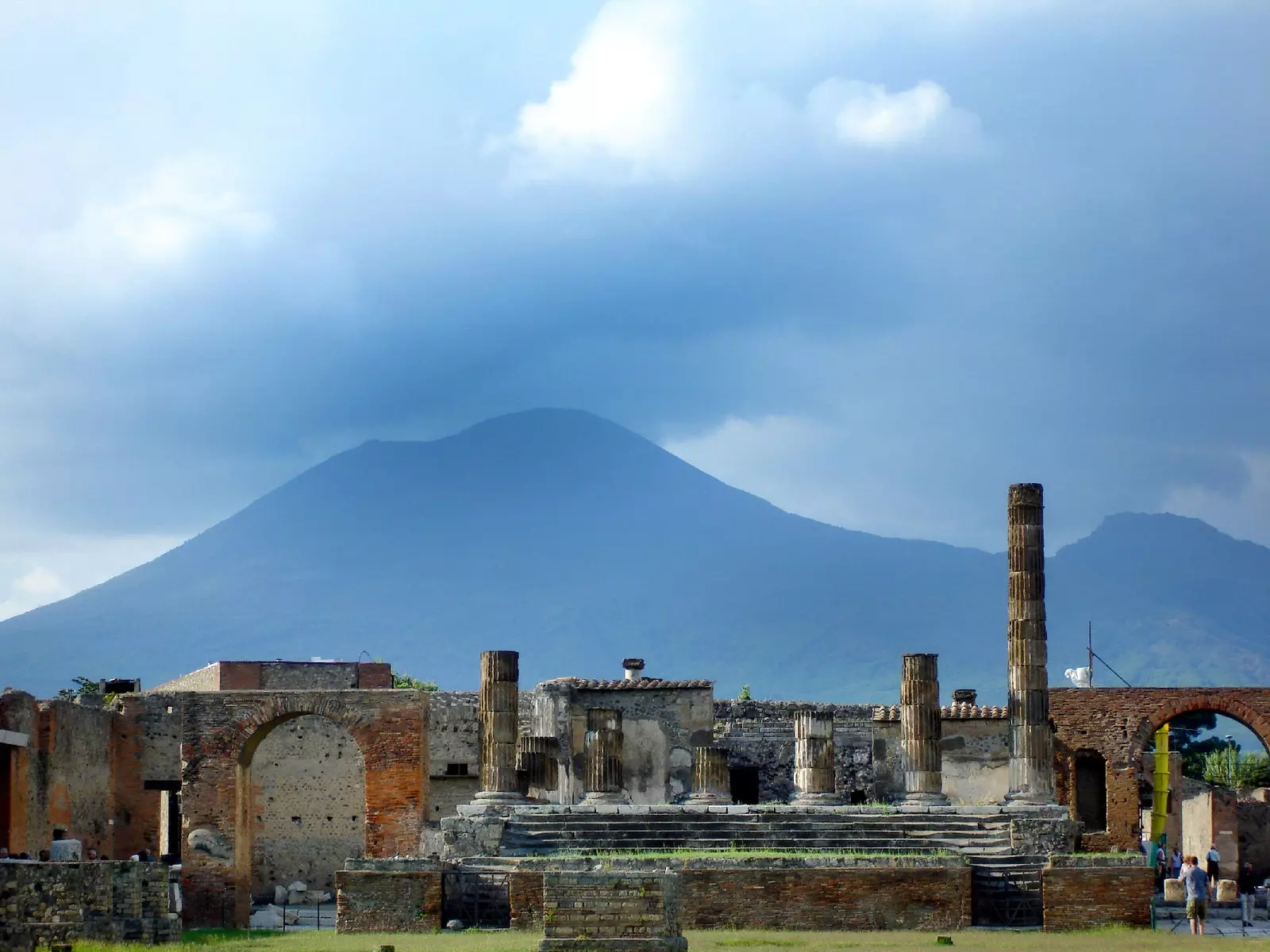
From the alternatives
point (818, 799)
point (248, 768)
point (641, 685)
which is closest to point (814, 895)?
point (818, 799)

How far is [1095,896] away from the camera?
28047 millimetres

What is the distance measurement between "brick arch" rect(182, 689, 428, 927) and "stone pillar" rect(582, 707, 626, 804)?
3.00 metres

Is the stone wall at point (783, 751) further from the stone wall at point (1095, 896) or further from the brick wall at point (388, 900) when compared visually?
the stone wall at point (1095, 896)

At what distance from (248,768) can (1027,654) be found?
1388 cm

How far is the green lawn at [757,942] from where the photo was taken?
920 inches

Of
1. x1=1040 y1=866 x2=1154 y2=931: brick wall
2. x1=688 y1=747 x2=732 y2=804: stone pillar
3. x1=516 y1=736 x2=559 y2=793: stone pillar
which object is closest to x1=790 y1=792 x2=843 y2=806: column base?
x1=688 y1=747 x2=732 y2=804: stone pillar

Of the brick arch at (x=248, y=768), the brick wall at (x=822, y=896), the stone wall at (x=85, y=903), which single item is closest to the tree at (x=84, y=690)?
the brick arch at (x=248, y=768)

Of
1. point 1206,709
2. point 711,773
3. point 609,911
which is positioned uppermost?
point 1206,709

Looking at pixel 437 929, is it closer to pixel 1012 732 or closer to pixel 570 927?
pixel 570 927

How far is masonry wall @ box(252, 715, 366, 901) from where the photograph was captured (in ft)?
145

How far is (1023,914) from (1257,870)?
23858mm

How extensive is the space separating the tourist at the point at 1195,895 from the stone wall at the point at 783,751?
13.9m

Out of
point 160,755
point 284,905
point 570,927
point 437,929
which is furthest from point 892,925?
point 160,755

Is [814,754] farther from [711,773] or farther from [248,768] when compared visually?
[248,768]
